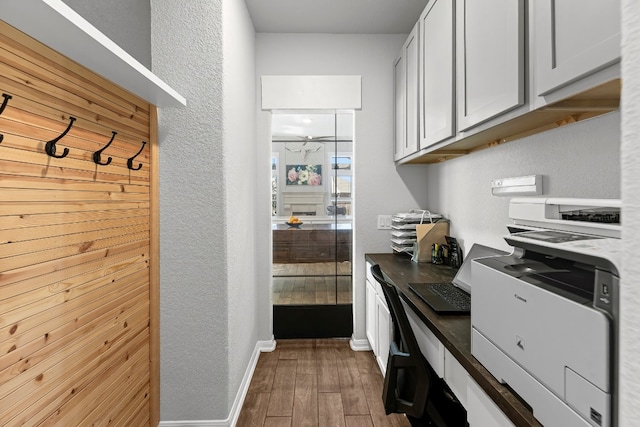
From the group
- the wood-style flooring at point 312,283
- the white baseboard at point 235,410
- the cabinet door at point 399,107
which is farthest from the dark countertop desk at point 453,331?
the white baseboard at point 235,410

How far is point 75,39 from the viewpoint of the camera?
3.41ft

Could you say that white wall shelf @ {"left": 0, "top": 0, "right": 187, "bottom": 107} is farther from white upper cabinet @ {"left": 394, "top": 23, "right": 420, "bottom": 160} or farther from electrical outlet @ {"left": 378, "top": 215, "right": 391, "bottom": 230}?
electrical outlet @ {"left": 378, "top": 215, "right": 391, "bottom": 230}

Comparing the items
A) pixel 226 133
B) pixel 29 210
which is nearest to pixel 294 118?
pixel 226 133

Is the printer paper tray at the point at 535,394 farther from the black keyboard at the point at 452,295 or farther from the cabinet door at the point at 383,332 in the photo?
the cabinet door at the point at 383,332

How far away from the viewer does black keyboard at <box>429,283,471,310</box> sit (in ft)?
5.03

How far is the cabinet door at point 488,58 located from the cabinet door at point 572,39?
0.09 meters

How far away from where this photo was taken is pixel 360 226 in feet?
10.0

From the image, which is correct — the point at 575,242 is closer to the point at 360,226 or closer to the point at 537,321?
the point at 537,321

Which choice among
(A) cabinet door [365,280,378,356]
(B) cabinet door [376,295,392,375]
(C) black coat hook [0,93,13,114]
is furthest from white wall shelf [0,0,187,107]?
(A) cabinet door [365,280,378,356]

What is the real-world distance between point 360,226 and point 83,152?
2.17 m

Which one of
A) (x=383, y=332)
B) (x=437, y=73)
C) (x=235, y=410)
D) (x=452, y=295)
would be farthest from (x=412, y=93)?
(x=235, y=410)

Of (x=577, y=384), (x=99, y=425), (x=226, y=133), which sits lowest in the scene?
(x=99, y=425)

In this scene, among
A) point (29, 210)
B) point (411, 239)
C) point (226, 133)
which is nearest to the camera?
point (29, 210)

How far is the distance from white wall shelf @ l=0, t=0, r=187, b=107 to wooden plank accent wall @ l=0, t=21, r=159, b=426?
45 millimetres
